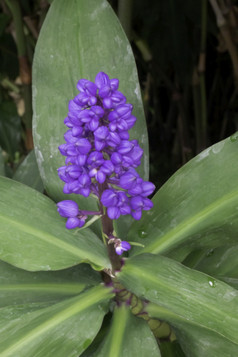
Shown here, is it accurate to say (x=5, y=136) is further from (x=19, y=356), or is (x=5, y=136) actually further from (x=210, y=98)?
(x=19, y=356)

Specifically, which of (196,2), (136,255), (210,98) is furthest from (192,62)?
(136,255)

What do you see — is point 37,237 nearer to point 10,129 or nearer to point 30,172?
point 30,172

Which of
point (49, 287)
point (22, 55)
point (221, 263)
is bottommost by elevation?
point (221, 263)

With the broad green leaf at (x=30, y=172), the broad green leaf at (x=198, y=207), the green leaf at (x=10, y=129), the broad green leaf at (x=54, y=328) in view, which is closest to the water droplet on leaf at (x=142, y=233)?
the broad green leaf at (x=198, y=207)

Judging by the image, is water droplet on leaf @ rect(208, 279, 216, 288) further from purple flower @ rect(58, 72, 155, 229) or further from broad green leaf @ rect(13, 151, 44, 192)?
broad green leaf @ rect(13, 151, 44, 192)

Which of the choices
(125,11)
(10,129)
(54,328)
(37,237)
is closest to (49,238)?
(37,237)

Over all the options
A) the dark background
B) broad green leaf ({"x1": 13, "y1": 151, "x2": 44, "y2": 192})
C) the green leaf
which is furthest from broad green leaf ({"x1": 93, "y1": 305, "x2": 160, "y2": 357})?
the green leaf
